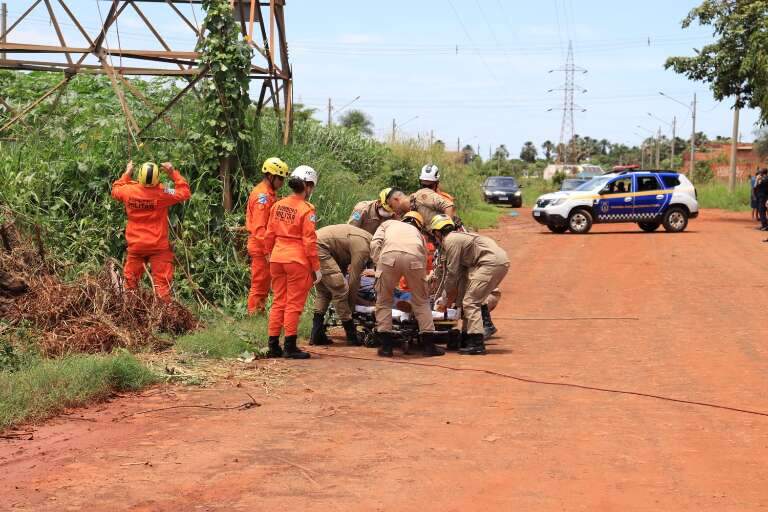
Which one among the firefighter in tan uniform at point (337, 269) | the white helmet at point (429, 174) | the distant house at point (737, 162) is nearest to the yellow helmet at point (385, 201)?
the firefighter in tan uniform at point (337, 269)

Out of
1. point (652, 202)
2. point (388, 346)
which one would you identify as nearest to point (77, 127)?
point (388, 346)

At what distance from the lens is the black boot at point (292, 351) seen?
9.89 meters

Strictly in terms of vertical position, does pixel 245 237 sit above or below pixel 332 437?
above

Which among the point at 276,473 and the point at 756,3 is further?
the point at 756,3

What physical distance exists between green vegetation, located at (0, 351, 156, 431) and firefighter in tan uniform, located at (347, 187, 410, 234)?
11.7 feet

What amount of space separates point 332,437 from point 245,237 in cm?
694

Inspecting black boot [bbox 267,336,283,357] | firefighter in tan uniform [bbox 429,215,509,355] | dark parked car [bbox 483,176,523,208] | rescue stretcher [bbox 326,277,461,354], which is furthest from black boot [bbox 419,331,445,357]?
dark parked car [bbox 483,176,523,208]

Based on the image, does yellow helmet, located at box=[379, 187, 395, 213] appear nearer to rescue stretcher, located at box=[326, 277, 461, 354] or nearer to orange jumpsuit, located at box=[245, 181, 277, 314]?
rescue stretcher, located at box=[326, 277, 461, 354]

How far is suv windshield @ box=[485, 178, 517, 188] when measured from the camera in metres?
45.2

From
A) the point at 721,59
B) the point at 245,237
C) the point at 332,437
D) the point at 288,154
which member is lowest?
the point at 332,437

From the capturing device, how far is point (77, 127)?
14.9m

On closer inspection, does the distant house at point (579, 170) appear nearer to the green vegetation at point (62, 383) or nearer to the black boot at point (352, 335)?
the black boot at point (352, 335)

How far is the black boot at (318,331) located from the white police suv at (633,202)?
58.8 feet

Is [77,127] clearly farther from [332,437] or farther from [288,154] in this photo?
[332,437]
